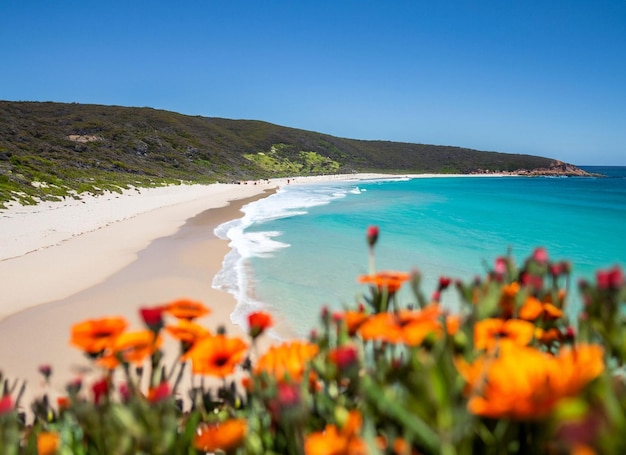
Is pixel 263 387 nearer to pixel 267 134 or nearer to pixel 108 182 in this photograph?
pixel 108 182

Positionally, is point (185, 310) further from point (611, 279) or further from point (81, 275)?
point (81, 275)

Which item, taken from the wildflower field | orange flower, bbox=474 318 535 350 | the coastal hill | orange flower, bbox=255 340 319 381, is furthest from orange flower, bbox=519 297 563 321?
the coastal hill

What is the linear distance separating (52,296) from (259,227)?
8.50 m

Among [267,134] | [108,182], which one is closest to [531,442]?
[108,182]

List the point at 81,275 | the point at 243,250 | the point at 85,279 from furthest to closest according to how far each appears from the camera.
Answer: the point at 243,250 < the point at 81,275 < the point at 85,279

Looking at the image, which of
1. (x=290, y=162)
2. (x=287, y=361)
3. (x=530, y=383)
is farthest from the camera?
(x=290, y=162)

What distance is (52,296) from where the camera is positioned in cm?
622

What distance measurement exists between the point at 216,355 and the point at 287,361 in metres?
0.21

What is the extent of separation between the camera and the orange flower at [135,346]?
1.18 metres

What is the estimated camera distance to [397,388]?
123 centimetres

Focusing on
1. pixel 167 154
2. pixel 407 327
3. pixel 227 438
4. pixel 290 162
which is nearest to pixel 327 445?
pixel 227 438

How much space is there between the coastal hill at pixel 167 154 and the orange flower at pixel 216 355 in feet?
53.3

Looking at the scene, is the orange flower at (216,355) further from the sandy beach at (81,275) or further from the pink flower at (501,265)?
the pink flower at (501,265)

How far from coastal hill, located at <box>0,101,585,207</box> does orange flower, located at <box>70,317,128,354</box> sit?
1591cm
